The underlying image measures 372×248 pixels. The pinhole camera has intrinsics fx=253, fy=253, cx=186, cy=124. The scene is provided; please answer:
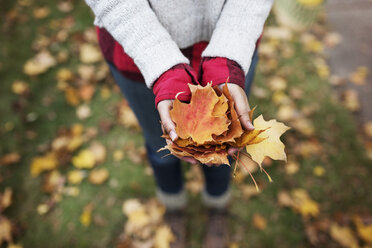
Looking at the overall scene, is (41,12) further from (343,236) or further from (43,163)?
(343,236)

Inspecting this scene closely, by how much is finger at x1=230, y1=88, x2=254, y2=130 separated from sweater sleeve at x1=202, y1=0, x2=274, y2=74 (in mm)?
124

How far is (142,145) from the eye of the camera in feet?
6.81

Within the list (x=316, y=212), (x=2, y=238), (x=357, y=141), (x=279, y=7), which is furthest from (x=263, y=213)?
(x=279, y=7)

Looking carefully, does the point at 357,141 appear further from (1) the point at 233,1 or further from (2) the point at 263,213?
(1) the point at 233,1

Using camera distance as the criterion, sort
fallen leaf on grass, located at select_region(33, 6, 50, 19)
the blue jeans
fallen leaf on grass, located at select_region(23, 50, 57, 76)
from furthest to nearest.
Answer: fallen leaf on grass, located at select_region(33, 6, 50, 19) → fallen leaf on grass, located at select_region(23, 50, 57, 76) → the blue jeans

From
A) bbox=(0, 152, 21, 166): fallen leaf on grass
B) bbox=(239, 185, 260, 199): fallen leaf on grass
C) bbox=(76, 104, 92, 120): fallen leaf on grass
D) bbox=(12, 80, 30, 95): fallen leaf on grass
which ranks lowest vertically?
bbox=(239, 185, 260, 199): fallen leaf on grass

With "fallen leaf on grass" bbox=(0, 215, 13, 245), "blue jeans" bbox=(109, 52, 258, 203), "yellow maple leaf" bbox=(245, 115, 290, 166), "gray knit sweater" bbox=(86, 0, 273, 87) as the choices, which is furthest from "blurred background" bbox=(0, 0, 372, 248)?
"gray knit sweater" bbox=(86, 0, 273, 87)

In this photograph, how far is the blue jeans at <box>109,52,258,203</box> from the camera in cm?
104

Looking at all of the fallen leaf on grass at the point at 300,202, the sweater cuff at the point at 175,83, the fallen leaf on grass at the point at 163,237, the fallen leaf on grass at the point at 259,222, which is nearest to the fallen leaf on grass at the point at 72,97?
the fallen leaf on grass at the point at 163,237

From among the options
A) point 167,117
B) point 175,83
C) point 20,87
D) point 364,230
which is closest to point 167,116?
point 167,117

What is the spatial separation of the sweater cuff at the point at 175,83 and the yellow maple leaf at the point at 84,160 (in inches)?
53.3

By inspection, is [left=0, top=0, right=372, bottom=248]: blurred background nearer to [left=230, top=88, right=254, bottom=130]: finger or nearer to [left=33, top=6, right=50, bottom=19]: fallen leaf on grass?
[left=33, top=6, right=50, bottom=19]: fallen leaf on grass

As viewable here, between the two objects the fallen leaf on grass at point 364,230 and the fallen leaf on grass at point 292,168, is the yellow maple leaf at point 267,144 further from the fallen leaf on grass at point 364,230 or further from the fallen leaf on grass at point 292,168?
the fallen leaf on grass at point 364,230

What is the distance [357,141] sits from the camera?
2.04m
